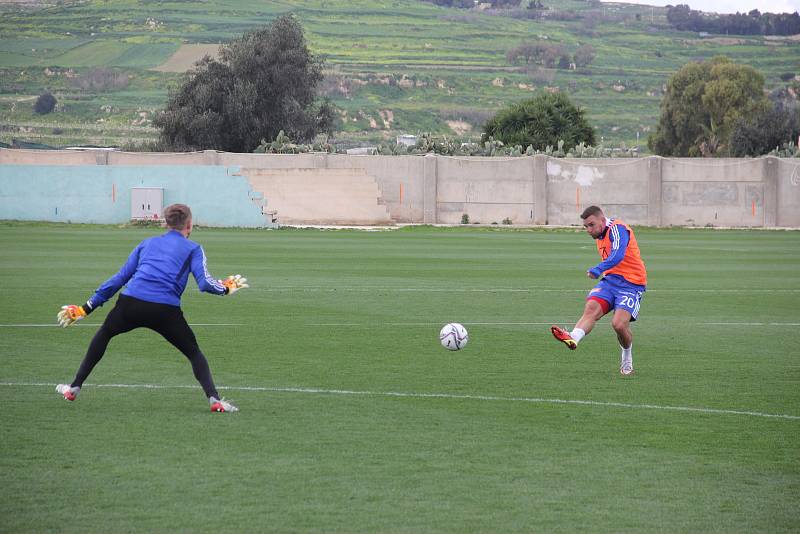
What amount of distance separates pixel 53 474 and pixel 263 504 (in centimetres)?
157

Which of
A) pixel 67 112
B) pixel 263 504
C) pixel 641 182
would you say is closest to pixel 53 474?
pixel 263 504

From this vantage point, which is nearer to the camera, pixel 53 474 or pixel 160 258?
pixel 53 474

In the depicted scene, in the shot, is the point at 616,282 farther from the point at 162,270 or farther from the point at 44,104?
the point at 44,104

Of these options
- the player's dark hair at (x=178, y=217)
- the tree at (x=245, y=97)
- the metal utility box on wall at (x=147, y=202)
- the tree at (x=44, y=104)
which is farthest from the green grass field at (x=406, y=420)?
the tree at (x=44, y=104)

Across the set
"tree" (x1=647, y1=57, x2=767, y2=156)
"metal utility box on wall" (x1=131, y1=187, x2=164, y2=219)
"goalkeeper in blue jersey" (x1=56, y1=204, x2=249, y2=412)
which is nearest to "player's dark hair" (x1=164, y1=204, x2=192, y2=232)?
"goalkeeper in blue jersey" (x1=56, y1=204, x2=249, y2=412)

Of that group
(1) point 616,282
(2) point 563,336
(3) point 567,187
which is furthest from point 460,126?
(2) point 563,336

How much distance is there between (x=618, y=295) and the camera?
12883 mm

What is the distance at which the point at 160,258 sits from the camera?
10.2m

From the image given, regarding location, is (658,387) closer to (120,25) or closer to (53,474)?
(53,474)

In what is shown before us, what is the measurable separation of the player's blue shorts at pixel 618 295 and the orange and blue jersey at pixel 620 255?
0.13ft

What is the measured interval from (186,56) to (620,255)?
15356 centimetres

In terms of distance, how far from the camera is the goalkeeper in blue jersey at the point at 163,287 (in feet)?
33.5

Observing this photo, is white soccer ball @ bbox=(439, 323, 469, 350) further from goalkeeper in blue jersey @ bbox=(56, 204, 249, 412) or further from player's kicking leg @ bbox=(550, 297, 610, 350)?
goalkeeper in blue jersey @ bbox=(56, 204, 249, 412)

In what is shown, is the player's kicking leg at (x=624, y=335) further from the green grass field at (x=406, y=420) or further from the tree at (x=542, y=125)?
the tree at (x=542, y=125)
